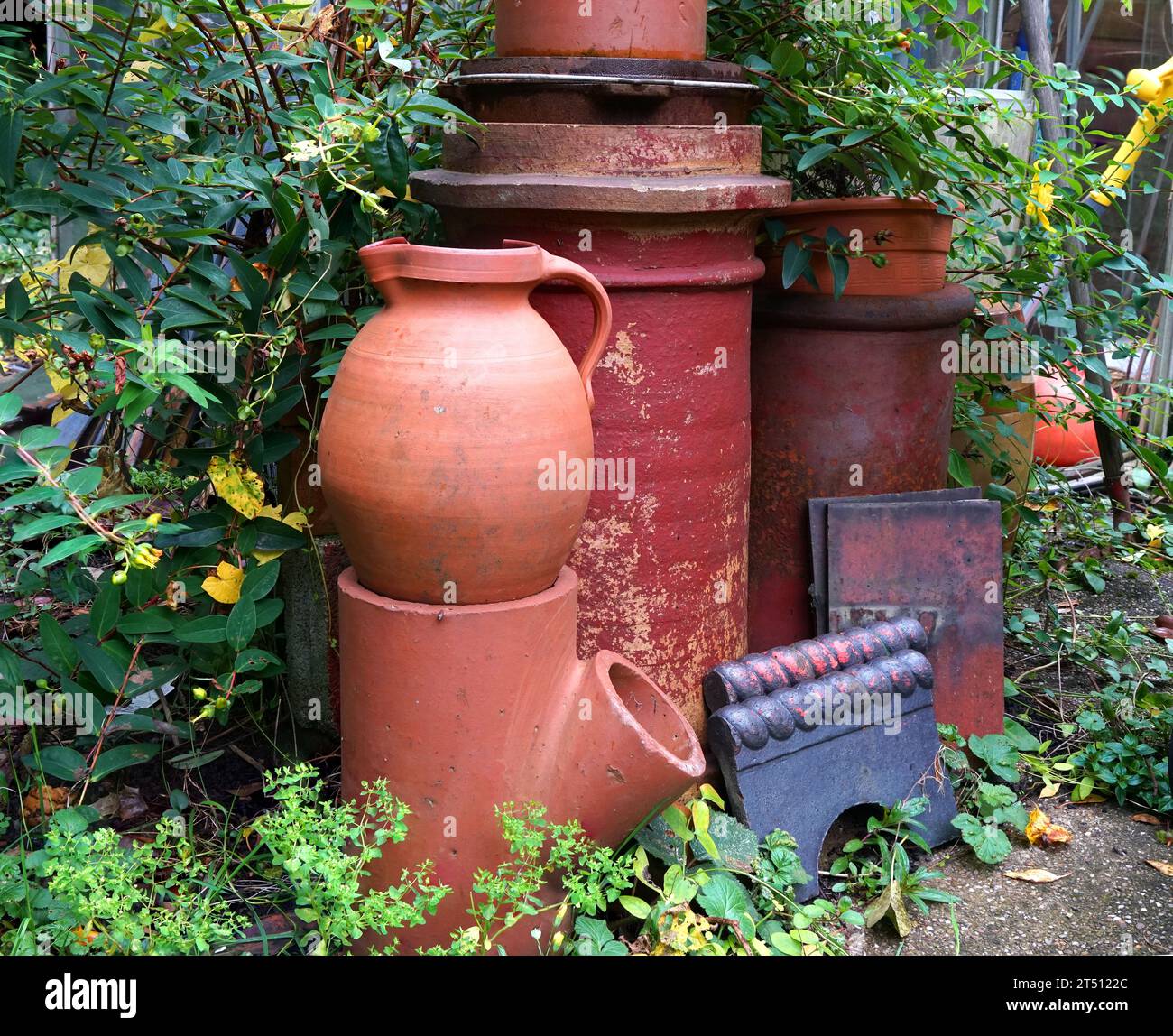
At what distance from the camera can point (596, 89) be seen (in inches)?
97.5

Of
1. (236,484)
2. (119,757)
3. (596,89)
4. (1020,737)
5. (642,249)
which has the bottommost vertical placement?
(1020,737)

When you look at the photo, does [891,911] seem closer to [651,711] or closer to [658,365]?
[651,711]

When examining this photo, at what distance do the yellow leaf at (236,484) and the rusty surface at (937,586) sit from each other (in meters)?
1.42

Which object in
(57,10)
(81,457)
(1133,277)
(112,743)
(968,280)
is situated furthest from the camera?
(1133,277)

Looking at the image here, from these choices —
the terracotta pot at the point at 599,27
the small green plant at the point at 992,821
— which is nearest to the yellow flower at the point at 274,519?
the terracotta pot at the point at 599,27

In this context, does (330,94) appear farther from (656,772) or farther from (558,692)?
(656,772)

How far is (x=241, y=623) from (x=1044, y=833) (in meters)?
1.86

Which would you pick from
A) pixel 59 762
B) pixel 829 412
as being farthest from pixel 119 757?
pixel 829 412

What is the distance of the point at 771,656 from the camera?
2736mm

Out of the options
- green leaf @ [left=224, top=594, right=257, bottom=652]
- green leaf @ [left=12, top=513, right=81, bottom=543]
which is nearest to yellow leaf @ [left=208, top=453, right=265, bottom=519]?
green leaf @ [left=224, top=594, right=257, bottom=652]

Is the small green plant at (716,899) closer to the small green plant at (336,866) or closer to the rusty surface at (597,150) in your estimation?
the small green plant at (336,866)

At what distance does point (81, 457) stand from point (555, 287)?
7.42 feet

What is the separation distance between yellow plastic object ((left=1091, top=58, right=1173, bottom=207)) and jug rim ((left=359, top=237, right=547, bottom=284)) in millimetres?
2027

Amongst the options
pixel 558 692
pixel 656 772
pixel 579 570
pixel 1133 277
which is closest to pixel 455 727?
pixel 558 692
